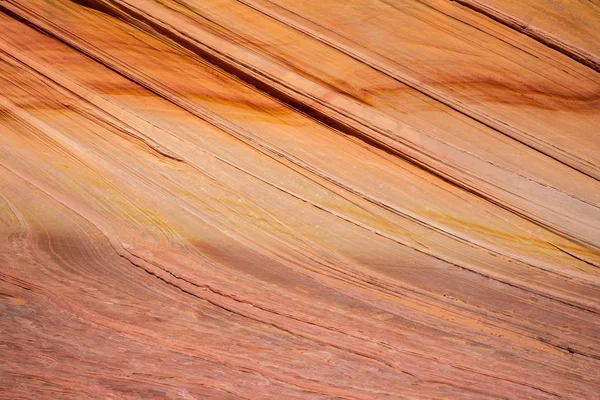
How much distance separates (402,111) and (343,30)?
0.85 m

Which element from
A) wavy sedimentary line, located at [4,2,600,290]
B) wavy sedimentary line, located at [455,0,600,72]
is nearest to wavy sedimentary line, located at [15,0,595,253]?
wavy sedimentary line, located at [4,2,600,290]

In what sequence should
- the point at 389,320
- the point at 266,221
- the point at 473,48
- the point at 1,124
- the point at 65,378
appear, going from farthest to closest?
1. the point at 473,48
2. the point at 1,124
3. the point at 266,221
4. the point at 389,320
5. the point at 65,378

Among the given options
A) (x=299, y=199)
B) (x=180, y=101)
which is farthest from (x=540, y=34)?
(x=180, y=101)

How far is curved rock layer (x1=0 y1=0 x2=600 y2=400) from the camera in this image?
2533mm

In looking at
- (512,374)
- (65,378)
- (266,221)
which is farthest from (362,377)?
(266,221)

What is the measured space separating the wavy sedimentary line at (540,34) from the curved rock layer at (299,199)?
2cm

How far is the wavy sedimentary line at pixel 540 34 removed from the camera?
482 centimetres

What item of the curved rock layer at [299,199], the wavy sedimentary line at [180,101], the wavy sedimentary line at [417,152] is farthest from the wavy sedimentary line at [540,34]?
the wavy sedimentary line at [180,101]

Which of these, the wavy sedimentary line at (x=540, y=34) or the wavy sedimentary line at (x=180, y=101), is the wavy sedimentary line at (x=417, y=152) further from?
the wavy sedimentary line at (x=540, y=34)

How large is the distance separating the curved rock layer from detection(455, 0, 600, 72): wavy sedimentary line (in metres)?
0.02

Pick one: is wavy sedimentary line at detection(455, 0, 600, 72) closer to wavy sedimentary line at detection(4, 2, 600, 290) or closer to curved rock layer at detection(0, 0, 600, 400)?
curved rock layer at detection(0, 0, 600, 400)

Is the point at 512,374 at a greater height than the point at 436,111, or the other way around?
the point at 436,111

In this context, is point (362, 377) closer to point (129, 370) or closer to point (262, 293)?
point (262, 293)

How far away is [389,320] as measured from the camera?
298cm
